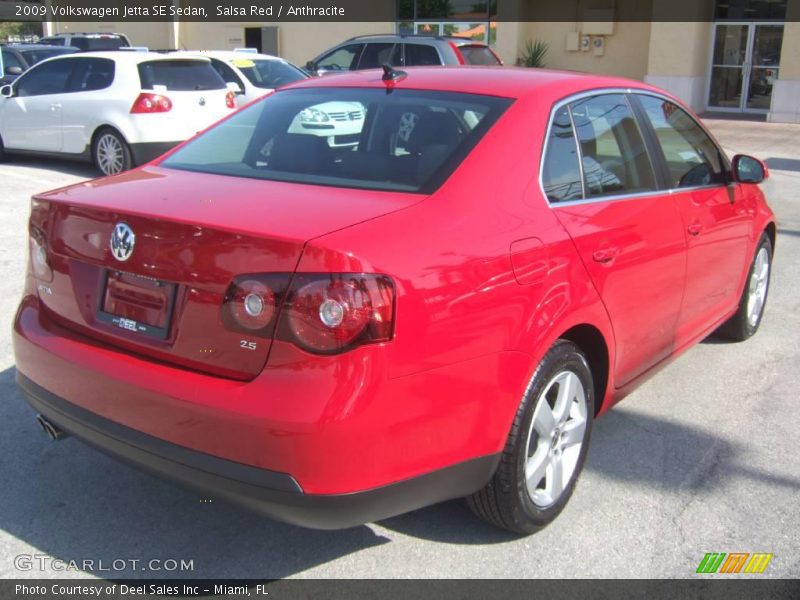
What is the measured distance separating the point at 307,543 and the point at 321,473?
84 cm

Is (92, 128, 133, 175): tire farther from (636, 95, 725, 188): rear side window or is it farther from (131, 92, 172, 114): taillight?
(636, 95, 725, 188): rear side window

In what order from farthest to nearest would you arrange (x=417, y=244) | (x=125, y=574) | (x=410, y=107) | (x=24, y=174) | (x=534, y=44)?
(x=534, y=44)
(x=24, y=174)
(x=410, y=107)
(x=125, y=574)
(x=417, y=244)

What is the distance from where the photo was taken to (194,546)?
320 cm

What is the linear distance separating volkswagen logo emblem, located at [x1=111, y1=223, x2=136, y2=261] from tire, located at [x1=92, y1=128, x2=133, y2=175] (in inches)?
327

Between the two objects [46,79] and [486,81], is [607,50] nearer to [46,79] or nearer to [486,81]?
[46,79]

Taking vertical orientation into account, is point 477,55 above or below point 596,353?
above

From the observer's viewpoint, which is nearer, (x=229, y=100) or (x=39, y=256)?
(x=39, y=256)

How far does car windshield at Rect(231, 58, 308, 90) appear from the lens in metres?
14.3

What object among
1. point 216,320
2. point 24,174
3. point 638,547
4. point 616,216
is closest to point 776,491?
point 638,547

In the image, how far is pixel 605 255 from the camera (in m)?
3.44

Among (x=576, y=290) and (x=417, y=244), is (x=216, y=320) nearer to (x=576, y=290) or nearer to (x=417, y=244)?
(x=417, y=244)

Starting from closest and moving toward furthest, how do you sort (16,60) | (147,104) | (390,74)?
1. (390,74)
2. (147,104)
3. (16,60)

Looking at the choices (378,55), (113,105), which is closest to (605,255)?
(113,105)

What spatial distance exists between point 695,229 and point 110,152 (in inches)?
339
